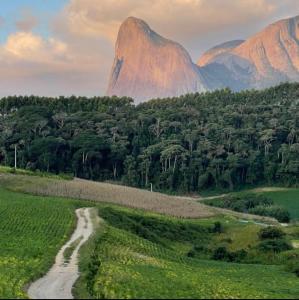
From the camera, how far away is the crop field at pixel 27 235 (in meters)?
31.3

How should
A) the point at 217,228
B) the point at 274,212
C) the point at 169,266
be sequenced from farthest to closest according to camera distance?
the point at 274,212
the point at 217,228
the point at 169,266

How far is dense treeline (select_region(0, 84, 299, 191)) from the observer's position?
149875mm

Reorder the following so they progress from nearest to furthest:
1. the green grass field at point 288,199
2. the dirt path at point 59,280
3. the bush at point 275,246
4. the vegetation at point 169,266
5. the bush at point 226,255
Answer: the dirt path at point 59,280, the vegetation at point 169,266, the bush at point 226,255, the bush at point 275,246, the green grass field at point 288,199

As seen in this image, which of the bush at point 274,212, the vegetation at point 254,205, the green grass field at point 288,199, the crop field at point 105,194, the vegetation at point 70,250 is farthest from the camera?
the green grass field at point 288,199

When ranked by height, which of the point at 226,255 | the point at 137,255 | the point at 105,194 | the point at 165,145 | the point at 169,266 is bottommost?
the point at 226,255

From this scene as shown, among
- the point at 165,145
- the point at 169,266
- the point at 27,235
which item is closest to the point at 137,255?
the point at 169,266

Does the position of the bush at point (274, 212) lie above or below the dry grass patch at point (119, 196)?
below

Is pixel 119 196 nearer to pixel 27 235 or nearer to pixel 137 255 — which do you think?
pixel 27 235

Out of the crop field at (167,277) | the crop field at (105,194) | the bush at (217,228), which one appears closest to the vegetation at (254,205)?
the crop field at (105,194)

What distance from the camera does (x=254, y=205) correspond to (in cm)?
11625

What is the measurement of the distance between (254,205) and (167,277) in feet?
283

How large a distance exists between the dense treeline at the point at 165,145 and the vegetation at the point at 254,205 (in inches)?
960

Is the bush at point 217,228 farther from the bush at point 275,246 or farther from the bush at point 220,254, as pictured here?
the bush at point 220,254

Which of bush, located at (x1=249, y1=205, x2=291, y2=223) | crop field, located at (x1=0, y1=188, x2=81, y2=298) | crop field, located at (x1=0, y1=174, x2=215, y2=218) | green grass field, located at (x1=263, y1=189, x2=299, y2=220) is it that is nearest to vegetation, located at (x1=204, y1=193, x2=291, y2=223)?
bush, located at (x1=249, y1=205, x2=291, y2=223)
